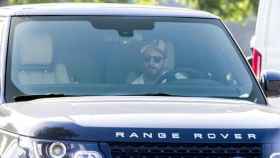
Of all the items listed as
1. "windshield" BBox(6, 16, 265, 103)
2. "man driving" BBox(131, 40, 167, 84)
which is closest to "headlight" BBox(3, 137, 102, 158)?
"windshield" BBox(6, 16, 265, 103)

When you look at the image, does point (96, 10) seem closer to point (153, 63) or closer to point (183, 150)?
point (153, 63)

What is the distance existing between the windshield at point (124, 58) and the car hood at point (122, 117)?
11.5 inches

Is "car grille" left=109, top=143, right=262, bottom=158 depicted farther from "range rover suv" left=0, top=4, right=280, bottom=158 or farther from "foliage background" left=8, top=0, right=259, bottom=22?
"foliage background" left=8, top=0, right=259, bottom=22

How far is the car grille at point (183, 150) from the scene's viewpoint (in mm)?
5828

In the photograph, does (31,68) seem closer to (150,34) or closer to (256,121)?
(150,34)

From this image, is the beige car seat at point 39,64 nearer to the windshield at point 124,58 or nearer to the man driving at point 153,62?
the windshield at point 124,58

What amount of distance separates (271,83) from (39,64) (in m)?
1.39

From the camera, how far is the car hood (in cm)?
584

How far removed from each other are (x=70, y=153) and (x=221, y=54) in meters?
1.93

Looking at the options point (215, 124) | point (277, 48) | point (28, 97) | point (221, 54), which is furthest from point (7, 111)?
point (277, 48)

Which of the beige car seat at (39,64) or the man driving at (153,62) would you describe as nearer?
the beige car seat at (39,64)

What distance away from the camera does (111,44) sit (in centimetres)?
727

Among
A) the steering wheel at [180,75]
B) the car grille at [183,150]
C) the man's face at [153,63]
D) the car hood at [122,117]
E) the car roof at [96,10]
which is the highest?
the car roof at [96,10]

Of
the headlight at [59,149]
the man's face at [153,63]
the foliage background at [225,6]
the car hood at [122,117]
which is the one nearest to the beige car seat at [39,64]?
the car hood at [122,117]
